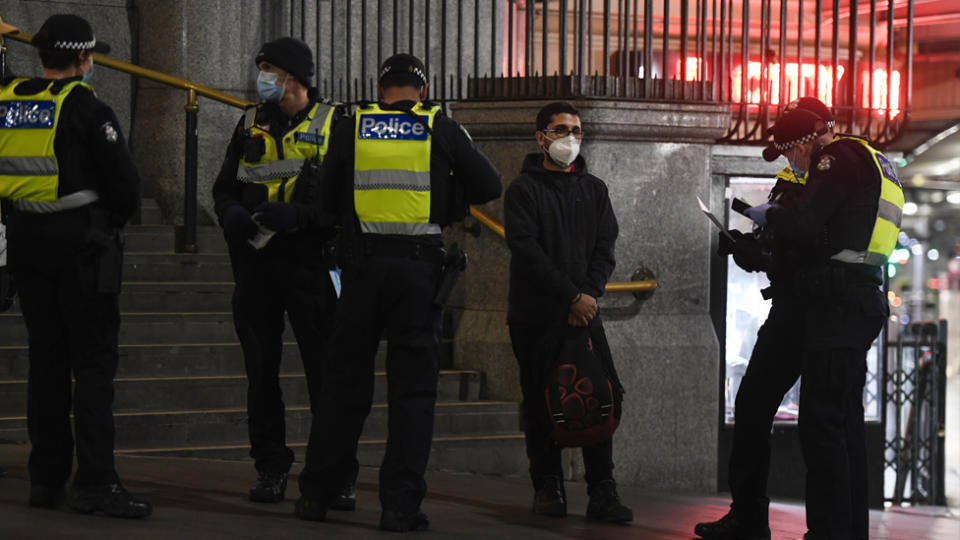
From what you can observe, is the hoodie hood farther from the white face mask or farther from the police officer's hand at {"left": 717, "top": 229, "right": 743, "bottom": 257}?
the police officer's hand at {"left": 717, "top": 229, "right": 743, "bottom": 257}

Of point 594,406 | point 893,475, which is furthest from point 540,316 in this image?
point 893,475

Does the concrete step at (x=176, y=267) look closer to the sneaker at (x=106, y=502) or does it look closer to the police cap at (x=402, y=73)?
the sneaker at (x=106, y=502)

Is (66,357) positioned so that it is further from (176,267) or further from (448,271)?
(176,267)

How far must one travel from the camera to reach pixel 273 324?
20.3 feet

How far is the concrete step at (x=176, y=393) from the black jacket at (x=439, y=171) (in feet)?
8.14

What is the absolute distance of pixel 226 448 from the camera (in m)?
7.55

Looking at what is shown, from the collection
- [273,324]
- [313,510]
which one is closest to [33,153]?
[273,324]

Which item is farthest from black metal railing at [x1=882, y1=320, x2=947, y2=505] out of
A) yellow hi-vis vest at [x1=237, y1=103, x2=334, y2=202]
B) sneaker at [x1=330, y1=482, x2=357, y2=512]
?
yellow hi-vis vest at [x1=237, y1=103, x2=334, y2=202]

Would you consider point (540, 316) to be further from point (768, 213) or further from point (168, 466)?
point (168, 466)

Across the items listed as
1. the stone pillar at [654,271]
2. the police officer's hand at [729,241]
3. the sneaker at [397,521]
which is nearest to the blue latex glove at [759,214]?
the police officer's hand at [729,241]

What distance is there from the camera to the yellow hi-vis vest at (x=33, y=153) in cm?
540

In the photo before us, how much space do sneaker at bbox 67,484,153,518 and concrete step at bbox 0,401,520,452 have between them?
6.10 ft

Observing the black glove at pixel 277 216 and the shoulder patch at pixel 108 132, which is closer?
the shoulder patch at pixel 108 132

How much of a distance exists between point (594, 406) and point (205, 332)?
10.5ft
